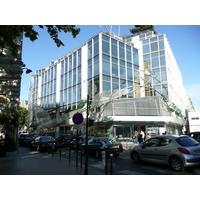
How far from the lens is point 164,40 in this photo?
1423 inches

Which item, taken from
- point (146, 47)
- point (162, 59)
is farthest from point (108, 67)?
point (146, 47)

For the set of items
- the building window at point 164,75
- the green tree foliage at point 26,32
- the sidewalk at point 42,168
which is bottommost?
the sidewalk at point 42,168

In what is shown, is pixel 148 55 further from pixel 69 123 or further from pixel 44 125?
pixel 44 125

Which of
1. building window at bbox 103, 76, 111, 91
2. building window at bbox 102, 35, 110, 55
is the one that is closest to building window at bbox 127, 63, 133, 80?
building window at bbox 103, 76, 111, 91

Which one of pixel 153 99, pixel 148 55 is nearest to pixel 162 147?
pixel 153 99

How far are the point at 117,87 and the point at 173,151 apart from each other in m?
24.0

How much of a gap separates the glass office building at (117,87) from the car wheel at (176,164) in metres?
16.7

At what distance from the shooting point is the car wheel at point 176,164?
23.8ft

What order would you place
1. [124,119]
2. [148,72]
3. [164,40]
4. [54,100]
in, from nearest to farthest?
[124,119] < [148,72] < [164,40] < [54,100]

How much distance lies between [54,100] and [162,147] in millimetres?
37141

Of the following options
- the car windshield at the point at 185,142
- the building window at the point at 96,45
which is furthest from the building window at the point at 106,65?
the car windshield at the point at 185,142

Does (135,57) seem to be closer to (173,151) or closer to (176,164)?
(173,151)

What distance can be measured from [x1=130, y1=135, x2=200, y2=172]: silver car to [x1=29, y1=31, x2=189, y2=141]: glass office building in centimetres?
1569

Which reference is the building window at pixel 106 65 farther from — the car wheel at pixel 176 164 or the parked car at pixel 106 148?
the car wheel at pixel 176 164
